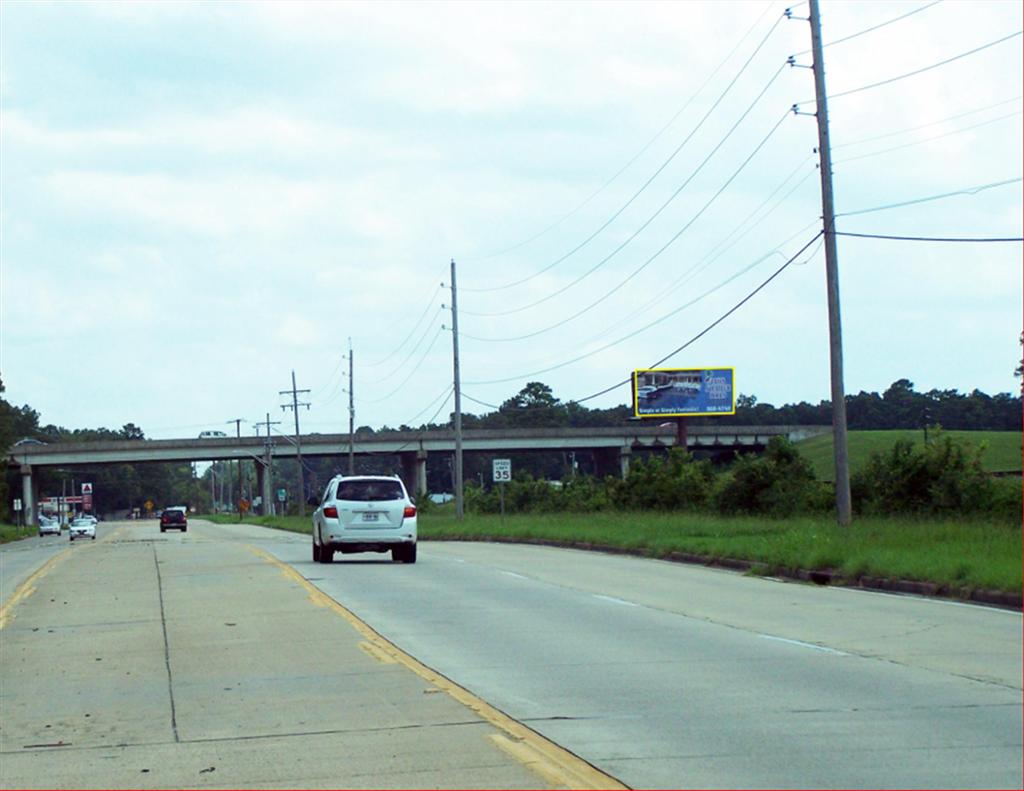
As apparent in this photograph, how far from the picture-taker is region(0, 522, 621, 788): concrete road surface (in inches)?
331

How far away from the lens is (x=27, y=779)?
8.52m

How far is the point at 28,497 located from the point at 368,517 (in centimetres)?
9407

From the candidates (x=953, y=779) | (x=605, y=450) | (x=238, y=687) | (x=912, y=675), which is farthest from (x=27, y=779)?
(x=605, y=450)

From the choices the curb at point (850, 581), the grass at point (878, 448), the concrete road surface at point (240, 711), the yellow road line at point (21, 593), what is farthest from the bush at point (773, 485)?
the concrete road surface at point (240, 711)

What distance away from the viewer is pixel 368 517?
2847 cm

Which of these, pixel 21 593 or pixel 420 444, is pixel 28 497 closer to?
pixel 420 444

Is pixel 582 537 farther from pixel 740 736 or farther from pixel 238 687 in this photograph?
pixel 740 736

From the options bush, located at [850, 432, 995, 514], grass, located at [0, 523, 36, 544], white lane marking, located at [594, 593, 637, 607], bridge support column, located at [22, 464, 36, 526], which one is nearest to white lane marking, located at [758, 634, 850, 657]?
white lane marking, located at [594, 593, 637, 607]

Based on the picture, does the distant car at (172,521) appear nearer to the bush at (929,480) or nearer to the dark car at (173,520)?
the dark car at (173,520)

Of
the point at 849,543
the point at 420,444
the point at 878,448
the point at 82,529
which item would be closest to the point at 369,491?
the point at 849,543

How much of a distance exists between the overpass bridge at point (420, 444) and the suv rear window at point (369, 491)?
73982mm

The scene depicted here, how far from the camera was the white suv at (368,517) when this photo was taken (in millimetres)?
28406

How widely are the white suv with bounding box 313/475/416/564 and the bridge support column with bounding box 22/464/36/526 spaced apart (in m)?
85.6

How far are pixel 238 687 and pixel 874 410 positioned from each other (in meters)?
117
